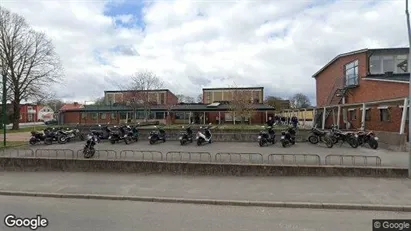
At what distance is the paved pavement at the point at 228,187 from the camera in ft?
23.4

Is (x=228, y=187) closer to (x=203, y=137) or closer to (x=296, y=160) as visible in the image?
(x=296, y=160)

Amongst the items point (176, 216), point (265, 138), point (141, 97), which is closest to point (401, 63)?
point (265, 138)

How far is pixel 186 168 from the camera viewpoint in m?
9.85

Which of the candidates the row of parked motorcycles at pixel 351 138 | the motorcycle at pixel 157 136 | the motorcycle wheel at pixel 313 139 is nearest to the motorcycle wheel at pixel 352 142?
the row of parked motorcycles at pixel 351 138

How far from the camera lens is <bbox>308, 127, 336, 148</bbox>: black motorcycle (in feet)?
48.4

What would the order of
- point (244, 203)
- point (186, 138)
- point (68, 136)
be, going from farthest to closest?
point (68, 136) → point (186, 138) → point (244, 203)

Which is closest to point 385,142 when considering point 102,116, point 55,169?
point 55,169

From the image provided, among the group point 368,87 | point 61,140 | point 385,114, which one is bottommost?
point 61,140

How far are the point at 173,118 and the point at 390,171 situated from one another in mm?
37082

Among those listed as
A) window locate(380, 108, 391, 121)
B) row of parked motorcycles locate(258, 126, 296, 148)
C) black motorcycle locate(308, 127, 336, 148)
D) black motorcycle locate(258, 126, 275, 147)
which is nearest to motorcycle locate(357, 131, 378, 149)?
black motorcycle locate(308, 127, 336, 148)

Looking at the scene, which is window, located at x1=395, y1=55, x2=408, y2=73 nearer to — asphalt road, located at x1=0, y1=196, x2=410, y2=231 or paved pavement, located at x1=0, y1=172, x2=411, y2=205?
paved pavement, located at x1=0, y1=172, x2=411, y2=205

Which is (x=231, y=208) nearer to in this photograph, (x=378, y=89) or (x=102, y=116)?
(x=378, y=89)

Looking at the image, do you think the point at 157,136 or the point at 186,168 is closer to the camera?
the point at 186,168

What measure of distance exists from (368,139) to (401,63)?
604 inches
